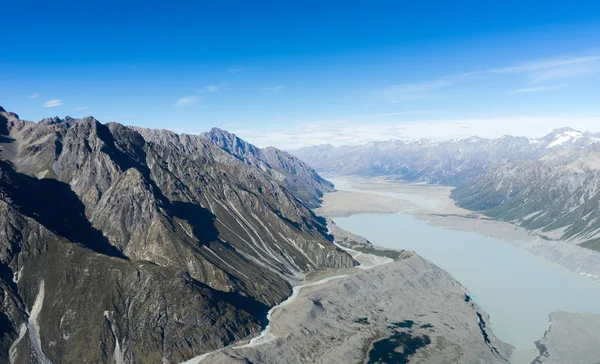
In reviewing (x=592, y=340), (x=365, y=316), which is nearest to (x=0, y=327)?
(x=365, y=316)

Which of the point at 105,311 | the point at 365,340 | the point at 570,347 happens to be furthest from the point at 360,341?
the point at 105,311

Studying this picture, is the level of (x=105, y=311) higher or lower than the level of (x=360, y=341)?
higher

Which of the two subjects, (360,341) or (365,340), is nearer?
(360,341)

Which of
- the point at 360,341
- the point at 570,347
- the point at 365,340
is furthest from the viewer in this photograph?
the point at 570,347

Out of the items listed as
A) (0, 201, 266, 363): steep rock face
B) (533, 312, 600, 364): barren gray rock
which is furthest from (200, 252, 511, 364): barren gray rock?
(0, 201, 266, 363): steep rock face

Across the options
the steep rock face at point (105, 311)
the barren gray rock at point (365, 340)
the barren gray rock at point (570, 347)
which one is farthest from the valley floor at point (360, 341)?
the steep rock face at point (105, 311)

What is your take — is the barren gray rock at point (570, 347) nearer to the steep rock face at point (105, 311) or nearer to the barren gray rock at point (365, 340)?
the barren gray rock at point (365, 340)

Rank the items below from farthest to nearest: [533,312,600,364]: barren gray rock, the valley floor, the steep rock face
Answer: [533,312,600,364]: barren gray rock
the steep rock face
the valley floor

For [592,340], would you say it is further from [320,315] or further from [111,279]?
[111,279]

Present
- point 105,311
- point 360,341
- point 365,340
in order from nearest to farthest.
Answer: point 360,341 → point 365,340 → point 105,311

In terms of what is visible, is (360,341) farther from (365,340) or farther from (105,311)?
(105,311)

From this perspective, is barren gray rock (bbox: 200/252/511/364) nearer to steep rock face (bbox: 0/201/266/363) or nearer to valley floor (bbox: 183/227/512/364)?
valley floor (bbox: 183/227/512/364)
